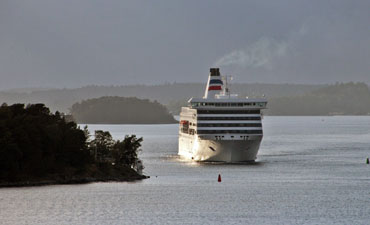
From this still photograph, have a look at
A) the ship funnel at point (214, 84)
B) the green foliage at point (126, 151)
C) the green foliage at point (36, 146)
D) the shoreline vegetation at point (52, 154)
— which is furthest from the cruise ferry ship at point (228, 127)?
the green foliage at point (36, 146)

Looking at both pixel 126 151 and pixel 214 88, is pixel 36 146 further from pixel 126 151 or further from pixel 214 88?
pixel 214 88

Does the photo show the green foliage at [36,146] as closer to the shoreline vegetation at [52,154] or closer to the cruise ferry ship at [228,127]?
the shoreline vegetation at [52,154]

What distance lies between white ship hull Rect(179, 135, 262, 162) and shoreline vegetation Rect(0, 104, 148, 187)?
14685mm

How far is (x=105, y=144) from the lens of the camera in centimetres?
9638

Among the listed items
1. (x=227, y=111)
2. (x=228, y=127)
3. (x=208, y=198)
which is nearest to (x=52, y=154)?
(x=208, y=198)

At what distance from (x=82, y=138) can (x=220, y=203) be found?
20.7 metres

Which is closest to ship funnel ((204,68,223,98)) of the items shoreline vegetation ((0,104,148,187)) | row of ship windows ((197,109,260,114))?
row of ship windows ((197,109,260,114))

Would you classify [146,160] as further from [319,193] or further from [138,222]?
[138,222]

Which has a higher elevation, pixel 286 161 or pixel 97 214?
pixel 286 161

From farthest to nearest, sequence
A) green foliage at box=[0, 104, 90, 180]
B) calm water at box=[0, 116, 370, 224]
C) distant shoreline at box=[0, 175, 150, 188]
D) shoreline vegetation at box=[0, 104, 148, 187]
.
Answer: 1. shoreline vegetation at box=[0, 104, 148, 187]
2. green foliage at box=[0, 104, 90, 180]
3. distant shoreline at box=[0, 175, 150, 188]
4. calm water at box=[0, 116, 370, 224]

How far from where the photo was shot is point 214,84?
404 ft

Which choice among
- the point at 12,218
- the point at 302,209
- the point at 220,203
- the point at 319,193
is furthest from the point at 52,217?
the point at 319,193

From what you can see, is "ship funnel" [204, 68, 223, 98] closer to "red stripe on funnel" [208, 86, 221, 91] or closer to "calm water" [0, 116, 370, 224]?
"red stripe on funnel" [208, 86, 221, 91]

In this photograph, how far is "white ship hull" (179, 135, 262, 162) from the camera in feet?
348
